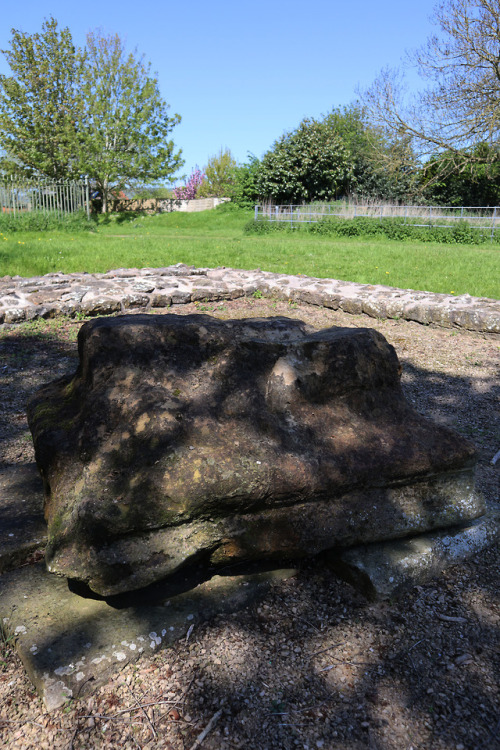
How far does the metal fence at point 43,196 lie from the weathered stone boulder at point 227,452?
57.8 feet

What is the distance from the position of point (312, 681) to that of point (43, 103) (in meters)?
30.8

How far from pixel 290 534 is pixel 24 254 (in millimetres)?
10029

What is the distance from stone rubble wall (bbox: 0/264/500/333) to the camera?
7.21 meters

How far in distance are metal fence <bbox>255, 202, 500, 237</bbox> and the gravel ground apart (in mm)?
20254

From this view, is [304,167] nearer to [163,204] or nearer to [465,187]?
[465,187]

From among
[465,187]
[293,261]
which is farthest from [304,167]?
[293,261]

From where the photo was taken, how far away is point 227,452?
210 centimetres

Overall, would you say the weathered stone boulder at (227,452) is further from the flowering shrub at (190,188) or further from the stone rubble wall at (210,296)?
the flowering shrub at (190,188)

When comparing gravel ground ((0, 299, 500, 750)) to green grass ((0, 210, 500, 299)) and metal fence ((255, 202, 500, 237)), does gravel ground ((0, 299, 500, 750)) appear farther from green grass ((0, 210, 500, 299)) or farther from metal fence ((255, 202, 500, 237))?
metal fence ((255, 202, 500, 237))

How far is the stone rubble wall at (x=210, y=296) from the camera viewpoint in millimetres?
7207

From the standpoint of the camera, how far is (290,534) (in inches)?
84.5


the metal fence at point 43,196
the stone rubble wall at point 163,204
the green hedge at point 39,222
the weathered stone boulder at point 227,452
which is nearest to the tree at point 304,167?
the stone rubble wall at point 163,204

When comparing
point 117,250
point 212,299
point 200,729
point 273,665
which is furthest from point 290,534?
point 117,250

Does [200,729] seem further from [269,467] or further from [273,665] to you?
[269,467]
